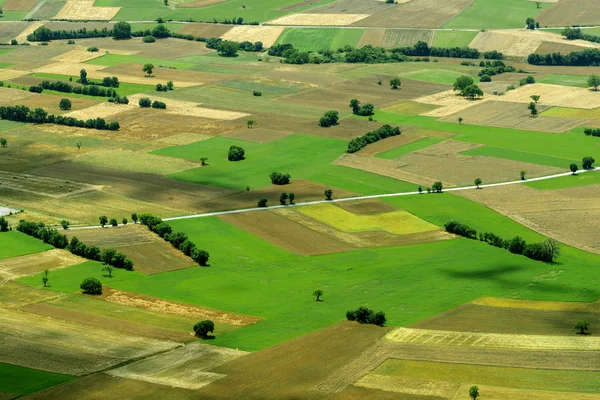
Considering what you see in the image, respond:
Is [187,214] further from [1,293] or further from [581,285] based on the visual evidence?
[581,285]

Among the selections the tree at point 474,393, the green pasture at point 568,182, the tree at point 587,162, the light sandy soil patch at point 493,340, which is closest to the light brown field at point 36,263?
the light sandy soil patch at point 493,340

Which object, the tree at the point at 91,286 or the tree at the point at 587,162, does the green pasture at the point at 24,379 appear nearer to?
the tree at the point at 91,286

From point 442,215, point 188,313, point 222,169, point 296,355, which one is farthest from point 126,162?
point 296,355

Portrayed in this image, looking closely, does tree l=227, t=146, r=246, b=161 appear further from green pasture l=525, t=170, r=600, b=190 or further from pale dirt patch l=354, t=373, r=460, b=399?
pale dirt patch l=354, t=373, r=460, b=399

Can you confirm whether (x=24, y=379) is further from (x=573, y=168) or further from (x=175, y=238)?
(x=573, y=168)

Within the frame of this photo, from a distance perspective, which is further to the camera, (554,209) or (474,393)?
(554,209)

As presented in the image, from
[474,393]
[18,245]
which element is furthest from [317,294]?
[18,245]

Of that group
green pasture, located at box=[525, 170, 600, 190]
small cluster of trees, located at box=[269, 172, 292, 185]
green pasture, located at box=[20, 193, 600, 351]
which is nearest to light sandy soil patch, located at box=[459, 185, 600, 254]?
green pasture, located at box=[525, 170, 600, 190]
